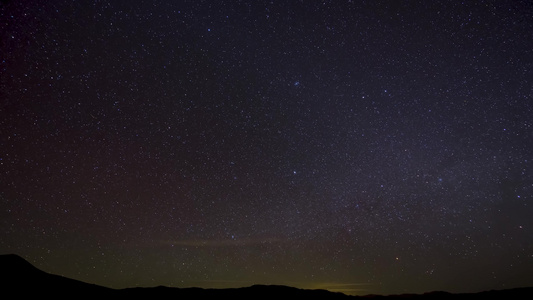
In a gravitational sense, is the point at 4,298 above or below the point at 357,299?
above

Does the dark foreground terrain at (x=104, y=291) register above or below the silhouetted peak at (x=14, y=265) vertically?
below

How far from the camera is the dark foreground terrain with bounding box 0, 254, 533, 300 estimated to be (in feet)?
34.1

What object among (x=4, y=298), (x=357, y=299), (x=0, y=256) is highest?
(x=0, y=256)

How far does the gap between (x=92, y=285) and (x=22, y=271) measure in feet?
8.15

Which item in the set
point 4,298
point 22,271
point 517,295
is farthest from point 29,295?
point 517,295

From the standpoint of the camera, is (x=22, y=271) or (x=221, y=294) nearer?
(x=22, y=271)

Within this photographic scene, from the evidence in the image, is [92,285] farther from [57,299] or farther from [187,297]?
[187,297]

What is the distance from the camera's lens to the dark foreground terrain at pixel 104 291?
34.1 ft

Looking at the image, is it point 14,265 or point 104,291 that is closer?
point 14,265

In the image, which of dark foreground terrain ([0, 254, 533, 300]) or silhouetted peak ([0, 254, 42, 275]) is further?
silhouetted peak ([0, 254, 42, 275])

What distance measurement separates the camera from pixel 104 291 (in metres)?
12.3

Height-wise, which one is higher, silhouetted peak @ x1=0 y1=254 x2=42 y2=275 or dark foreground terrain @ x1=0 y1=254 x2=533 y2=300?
silhouetted peak @ x1=0 y1=254 x2=42 y2=275

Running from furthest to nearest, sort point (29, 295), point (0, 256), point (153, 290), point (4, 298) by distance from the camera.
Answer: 1. point (153, 290)
2. point (0, 256)
3. point (29, 295)
4. point (4, 298)

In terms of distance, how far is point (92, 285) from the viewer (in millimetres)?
12922
